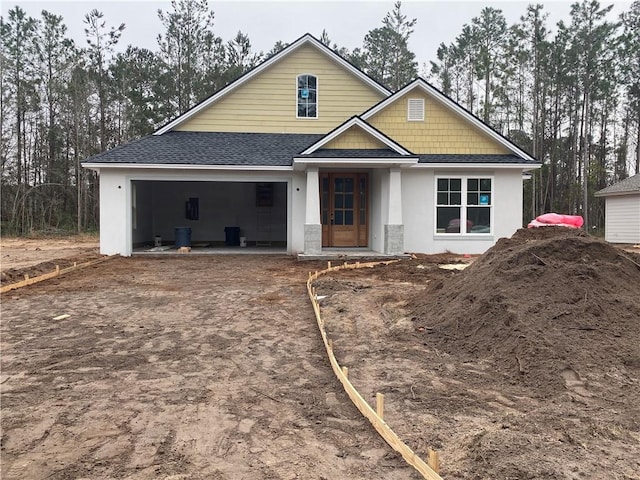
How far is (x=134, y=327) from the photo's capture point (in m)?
6.51

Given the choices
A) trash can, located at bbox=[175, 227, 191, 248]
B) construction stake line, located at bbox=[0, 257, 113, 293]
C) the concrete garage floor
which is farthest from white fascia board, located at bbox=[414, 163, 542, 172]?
construction stake line, located at bbox=[0, 257, 113, 293]

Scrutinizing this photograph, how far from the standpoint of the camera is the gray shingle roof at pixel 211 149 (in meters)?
14.8

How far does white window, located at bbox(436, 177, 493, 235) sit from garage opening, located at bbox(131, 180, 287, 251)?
6923mm

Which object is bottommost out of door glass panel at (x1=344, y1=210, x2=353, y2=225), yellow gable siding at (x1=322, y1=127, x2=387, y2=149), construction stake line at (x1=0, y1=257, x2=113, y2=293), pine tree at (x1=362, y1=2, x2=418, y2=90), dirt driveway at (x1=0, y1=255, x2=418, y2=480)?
dirt driveway at (x1=0, y1=255, x2=418, y2=480)

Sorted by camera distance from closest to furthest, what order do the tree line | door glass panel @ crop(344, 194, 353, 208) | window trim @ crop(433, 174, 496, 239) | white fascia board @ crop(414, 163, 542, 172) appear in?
1. white fascia board @ crop(414, 163, 542, 172)
2. window trim @ crop(433, 174, 496, 239)
3. door glass panel @ crop(344, 194, 353, 208)
4. the tree line

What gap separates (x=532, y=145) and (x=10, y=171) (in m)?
35.7

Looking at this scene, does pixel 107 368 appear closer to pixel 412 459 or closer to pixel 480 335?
pixel 412 459

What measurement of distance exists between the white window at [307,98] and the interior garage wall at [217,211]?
132 inches

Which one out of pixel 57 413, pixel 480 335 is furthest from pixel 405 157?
pixel 57 413

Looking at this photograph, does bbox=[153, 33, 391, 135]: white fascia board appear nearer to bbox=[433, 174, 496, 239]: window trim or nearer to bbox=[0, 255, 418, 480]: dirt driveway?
bbox=[433, 174, 496, 239]: window trim

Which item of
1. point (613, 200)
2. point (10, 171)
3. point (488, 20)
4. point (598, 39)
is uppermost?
point (488, 20)

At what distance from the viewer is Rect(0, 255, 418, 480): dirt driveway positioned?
3.02m

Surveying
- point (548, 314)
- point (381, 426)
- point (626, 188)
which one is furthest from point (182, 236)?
point (626, 188)

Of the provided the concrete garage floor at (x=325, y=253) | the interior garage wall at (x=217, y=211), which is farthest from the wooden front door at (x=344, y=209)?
the interior garage wall at (x=217, y=211)
